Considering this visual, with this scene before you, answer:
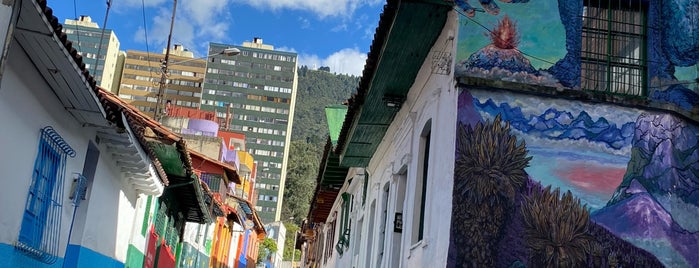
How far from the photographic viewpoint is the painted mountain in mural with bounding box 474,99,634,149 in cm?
813

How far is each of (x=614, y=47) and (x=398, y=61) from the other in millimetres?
2811

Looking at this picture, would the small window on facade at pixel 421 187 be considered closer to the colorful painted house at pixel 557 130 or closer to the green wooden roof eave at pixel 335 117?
the colorful painted house at pixel 557 130

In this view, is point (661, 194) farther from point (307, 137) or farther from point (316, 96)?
point (316, 96)

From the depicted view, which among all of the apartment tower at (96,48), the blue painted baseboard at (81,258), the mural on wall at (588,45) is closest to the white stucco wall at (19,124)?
the blue painted baseboard at (81,258)

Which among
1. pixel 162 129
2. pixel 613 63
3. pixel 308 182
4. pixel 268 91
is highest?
pixel 268 91

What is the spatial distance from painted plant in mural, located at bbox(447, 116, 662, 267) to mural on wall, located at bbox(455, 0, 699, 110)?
0.94 m

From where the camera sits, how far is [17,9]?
579 centimetres

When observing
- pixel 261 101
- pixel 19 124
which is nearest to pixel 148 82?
pixel 261 101

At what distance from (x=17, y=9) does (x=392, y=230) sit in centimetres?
752

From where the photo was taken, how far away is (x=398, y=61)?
31.7 ft

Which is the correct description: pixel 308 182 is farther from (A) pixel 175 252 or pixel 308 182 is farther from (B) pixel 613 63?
(B) pixel 613 63

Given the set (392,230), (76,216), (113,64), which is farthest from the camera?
(113,64)

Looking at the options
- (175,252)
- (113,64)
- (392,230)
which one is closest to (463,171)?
(392,230)

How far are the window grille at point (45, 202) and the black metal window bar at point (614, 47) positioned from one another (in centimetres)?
652
